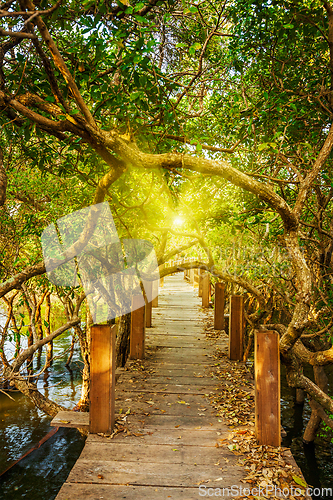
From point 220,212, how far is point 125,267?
9.52 feet

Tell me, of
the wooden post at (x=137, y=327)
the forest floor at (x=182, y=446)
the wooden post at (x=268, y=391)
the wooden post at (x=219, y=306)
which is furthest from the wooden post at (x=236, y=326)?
the wooden post at (x=268, y=391)

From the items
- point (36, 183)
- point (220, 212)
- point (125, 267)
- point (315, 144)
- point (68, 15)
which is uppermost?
point (68, 15)

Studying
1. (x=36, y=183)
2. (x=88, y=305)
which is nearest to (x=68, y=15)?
(x=36, y=183)

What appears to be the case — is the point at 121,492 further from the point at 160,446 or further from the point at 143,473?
the point at 160,446

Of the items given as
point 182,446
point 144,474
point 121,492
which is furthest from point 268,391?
point 121,492

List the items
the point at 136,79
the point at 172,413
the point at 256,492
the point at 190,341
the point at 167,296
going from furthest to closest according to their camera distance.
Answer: the point at 167,296
the point at 190,341
the point at 172,413
the point at 136,79
the point at 256,492

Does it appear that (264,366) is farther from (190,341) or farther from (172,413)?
(190,341)

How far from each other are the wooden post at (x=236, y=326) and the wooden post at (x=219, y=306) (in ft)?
8.21

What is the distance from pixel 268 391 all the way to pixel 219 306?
5646 millimetres

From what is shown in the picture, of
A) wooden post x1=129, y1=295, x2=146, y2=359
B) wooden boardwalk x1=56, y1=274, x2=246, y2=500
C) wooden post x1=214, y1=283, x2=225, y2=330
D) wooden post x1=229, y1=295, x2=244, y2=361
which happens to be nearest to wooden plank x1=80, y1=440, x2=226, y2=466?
wooden boardwalk x1=56, y1=274, x2=246, y2=500

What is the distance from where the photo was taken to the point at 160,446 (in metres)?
3.69

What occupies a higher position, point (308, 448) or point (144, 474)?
point (144, 474)

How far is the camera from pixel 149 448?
364cm

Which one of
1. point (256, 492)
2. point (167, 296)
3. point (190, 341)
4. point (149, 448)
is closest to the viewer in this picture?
point (256, 492)
